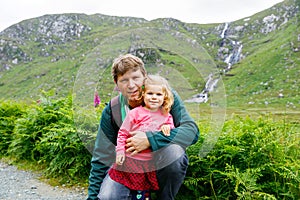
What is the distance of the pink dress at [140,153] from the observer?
10.2 feet

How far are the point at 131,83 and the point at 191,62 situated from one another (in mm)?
790

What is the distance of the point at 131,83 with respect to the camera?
3232 mm

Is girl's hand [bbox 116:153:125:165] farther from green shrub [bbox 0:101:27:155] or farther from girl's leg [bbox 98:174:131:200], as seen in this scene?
green shrub [bbox 0:101:27:155]

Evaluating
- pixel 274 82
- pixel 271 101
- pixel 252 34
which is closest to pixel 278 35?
pixel 252 34

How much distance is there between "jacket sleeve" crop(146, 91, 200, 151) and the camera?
3105 mm

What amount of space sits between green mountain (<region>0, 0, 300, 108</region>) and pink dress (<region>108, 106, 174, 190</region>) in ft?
1.84

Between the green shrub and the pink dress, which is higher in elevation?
the pink dress

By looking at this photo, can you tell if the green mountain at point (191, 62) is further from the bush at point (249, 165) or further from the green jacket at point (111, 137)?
the bush at point (249, 165)

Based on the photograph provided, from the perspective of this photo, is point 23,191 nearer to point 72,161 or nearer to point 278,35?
point 72,161

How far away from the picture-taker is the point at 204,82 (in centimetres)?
360

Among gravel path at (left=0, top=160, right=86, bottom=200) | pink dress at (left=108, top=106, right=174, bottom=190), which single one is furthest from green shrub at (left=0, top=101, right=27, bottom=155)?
Result: pink dress at (left=108, top=106, right=174, bottom=190)

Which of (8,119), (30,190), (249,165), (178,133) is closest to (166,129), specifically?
(178,133)

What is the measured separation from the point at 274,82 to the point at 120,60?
12020 cm

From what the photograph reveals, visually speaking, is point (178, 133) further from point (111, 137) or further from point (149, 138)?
point (111, 137)
